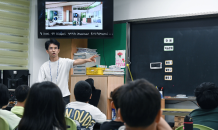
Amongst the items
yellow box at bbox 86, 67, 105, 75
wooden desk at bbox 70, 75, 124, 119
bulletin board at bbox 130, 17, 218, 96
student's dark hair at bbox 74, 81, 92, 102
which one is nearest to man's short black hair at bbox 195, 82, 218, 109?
student's dark hair at bbox 74, 81, 92, 102

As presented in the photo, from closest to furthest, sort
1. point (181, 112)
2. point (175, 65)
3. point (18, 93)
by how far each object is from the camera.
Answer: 1. point (18, 93)
2. point (181, 112)
3. point (175, 65)

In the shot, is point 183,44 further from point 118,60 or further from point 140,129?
point 140,129

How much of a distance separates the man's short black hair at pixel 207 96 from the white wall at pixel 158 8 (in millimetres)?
2743

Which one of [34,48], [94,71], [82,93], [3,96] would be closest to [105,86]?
[94,71]

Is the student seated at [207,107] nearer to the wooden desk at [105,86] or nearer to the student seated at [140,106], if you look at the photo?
the student seated at [140,106]

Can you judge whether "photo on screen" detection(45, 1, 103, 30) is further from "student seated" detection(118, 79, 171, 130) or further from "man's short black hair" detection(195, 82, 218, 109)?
"student seated" detection(118, 79, 171, 130)

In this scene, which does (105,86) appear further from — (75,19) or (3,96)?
(3,96)

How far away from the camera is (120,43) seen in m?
5.41

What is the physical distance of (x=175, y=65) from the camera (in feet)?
16.2

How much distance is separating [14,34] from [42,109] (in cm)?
437

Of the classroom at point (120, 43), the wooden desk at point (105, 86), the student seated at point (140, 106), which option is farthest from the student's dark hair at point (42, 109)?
the wooden desk at point (105, 86)

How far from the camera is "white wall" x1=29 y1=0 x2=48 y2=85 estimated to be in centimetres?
548

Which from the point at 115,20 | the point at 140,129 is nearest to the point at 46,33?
the point at 115,20

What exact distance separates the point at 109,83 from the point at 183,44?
5.09ft
